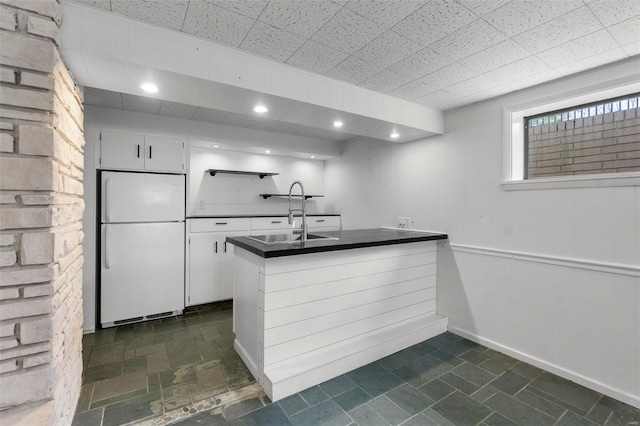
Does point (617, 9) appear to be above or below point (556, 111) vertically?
above

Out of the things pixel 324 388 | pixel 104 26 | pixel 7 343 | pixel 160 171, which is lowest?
pixel 324 388

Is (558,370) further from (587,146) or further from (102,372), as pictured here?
(102,372)

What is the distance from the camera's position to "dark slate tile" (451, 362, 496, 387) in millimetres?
2219

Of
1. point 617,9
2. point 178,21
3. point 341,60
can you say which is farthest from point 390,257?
point 178,21

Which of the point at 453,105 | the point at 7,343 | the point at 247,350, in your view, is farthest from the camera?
the point at 453,105

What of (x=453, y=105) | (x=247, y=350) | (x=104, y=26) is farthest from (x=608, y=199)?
(x=104, y=26)

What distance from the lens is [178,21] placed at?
1.67 metres

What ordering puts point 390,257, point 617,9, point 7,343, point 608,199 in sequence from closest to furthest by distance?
point 7,343 → point 617,9 → point 608,199 → point 390,257

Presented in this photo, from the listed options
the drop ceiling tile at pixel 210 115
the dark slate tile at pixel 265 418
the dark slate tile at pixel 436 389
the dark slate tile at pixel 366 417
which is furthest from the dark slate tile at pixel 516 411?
the drop ceiling tile at pixel 210 115

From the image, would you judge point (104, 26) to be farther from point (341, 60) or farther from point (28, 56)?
point (341, 60)

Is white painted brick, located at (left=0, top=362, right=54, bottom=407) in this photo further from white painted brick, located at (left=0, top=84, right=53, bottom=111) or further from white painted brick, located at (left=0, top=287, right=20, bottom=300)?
white painted brick, located at (left=0, top=84, right=53, bottom=111)

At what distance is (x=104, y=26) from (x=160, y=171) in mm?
2022

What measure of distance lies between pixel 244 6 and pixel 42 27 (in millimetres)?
908

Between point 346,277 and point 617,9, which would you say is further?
point 346,277
